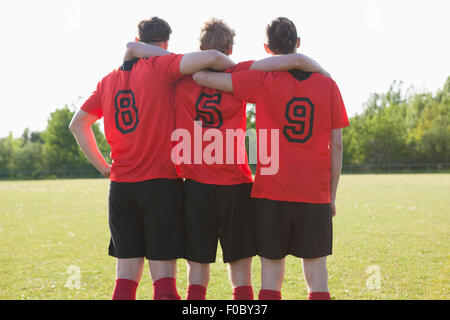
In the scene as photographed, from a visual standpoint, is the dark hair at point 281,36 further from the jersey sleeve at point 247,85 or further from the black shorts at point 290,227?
Result: the black shorts at point 290,227

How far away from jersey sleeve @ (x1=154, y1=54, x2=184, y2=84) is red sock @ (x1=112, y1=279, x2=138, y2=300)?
5.56 feet

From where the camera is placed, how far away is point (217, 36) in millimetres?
3527

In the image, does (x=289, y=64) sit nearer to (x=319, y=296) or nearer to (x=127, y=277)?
(x=319, y=296)

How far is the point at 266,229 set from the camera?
339 centimetres

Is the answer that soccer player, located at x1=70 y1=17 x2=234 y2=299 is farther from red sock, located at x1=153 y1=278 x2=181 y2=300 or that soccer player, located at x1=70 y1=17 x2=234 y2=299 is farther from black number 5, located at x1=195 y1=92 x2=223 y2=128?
black number 5, located at x1=195 y1=92 x2=223 y2=128

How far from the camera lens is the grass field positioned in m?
6.98

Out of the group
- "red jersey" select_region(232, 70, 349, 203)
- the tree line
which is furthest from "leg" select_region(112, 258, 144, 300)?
the tree line

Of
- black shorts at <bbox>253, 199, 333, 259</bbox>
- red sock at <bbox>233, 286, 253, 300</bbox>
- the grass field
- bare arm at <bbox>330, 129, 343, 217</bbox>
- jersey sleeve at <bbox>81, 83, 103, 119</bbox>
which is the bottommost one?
the grass field

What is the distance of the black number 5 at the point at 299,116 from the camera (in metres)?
3.37

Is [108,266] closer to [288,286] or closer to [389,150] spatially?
[288,286]

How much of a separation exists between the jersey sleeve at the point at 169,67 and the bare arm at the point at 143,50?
0.30 ft

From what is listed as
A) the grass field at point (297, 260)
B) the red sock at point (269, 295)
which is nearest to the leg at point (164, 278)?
the red sock at point (269, 295)

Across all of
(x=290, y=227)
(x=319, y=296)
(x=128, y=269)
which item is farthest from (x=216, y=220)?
(x=319, y=296)

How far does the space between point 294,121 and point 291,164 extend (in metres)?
0.35
